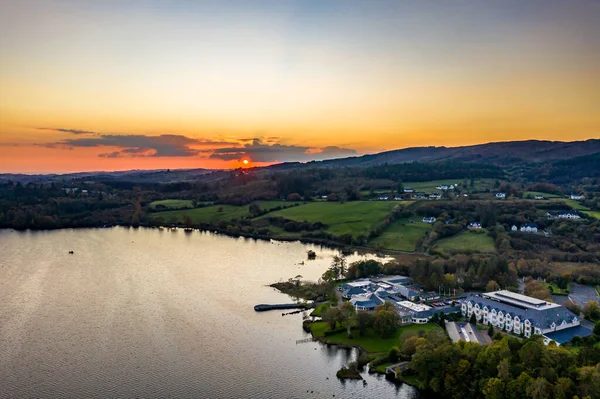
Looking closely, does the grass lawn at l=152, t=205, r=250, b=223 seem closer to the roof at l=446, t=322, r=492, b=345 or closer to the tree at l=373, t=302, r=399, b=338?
the tree at l=373, t=302, r=399, b=338

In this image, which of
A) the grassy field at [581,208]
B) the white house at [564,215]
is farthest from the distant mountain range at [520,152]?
the white house at [564,215]

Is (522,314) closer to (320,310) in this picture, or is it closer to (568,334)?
(568,334)

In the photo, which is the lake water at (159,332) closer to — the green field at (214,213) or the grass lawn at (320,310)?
the grass lawn at (320,310)

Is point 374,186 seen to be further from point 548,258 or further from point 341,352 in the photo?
point 341,352

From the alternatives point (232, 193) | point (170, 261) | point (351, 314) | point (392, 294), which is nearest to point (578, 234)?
point (392, 294)

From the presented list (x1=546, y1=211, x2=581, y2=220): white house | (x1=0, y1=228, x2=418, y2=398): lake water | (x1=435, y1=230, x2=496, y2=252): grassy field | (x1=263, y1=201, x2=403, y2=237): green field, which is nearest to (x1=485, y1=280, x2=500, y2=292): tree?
(x1=435, y1=230, x2=496, y2=252): grassy field

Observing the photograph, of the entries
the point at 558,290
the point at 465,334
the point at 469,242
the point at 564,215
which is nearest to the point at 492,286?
the point at 558,290
